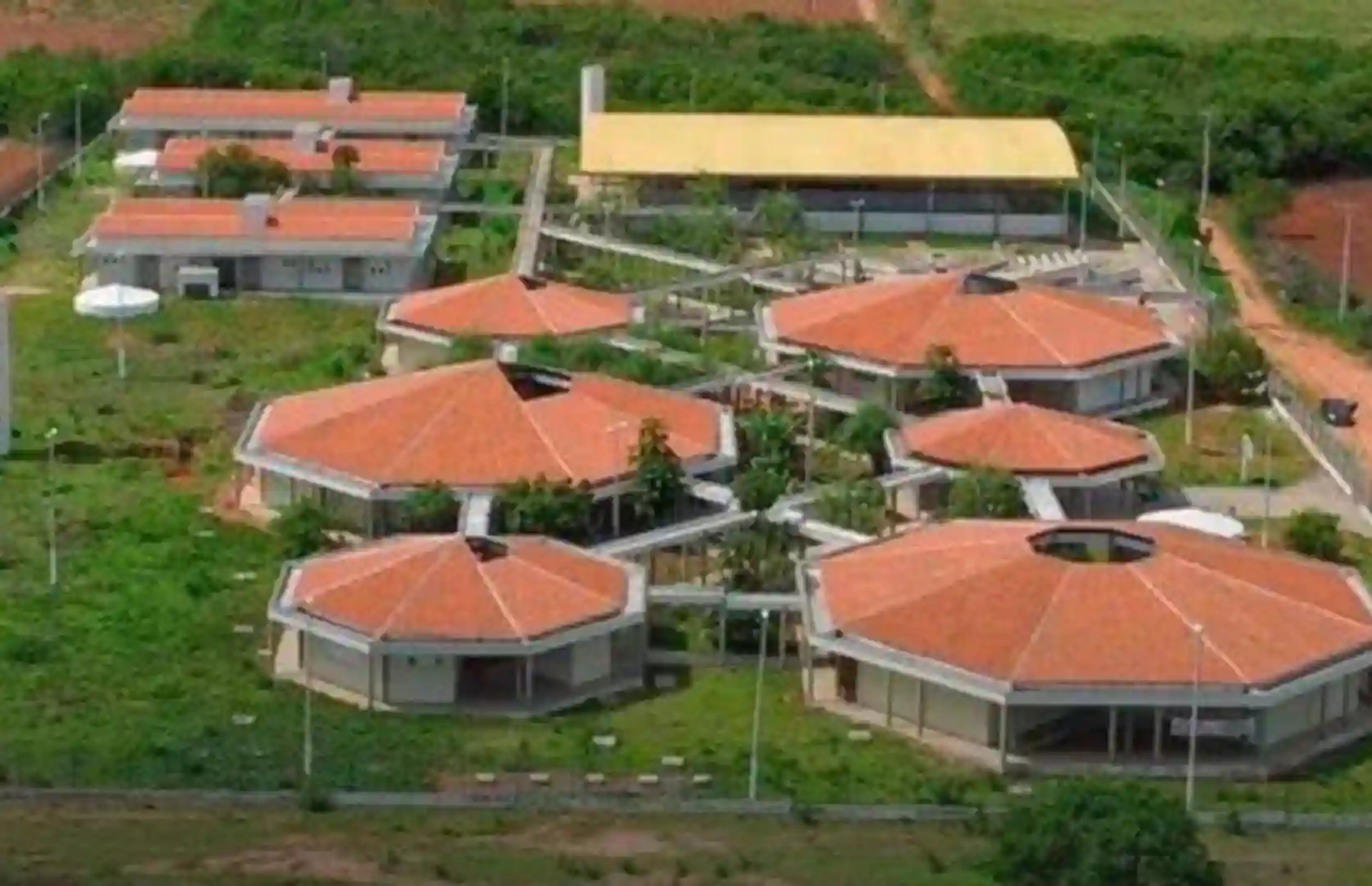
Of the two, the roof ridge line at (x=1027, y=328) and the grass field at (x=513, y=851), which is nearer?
the grass field at (x=513, y=851)

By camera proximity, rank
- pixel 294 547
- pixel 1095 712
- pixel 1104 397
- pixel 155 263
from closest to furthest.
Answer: pixel 1095 712, pixel 294 547, pixel 1104 397, pixel 155 263

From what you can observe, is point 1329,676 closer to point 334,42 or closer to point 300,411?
point 300,411

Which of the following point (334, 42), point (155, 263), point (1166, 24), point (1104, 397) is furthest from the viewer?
point (1166, 24)

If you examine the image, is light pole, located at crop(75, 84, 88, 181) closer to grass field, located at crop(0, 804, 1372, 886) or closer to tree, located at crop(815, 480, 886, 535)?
tree, located at crop(815, 480, 886, 535)

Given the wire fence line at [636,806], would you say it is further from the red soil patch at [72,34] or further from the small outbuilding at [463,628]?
the red soil patch at [72,34]

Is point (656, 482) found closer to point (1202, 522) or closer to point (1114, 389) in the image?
point (1202, 522)

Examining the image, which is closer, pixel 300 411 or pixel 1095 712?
pixel 1095 712

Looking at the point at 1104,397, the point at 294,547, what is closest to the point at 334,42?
the point at 1104,397

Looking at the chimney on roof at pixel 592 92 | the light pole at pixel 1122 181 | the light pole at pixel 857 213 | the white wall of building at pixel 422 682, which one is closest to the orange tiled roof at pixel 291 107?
the chimney on roof at pixel 592 92
